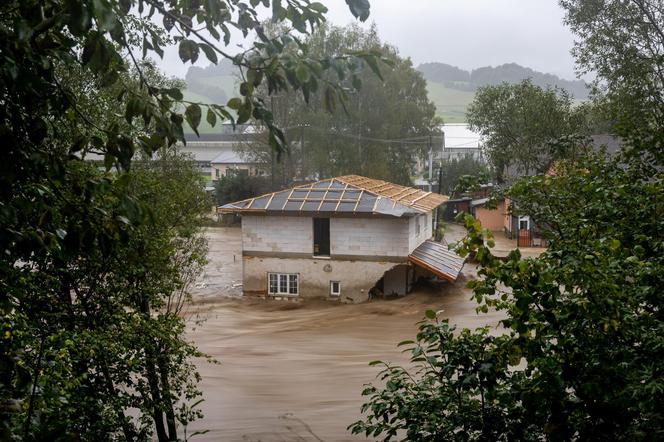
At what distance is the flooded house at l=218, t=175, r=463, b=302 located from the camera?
29719 mm

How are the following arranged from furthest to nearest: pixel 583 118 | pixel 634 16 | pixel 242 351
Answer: pixel 583 118 < pixel 242 351 < pixel 634 16

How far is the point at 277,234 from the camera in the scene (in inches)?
1220

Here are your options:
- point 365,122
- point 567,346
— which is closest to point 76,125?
point 567,346

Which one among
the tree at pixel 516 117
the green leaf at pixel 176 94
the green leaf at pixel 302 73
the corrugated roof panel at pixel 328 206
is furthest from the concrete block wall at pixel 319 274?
the green leaf at pixel 302 73


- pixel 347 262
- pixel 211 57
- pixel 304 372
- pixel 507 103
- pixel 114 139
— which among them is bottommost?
pixel 304 372

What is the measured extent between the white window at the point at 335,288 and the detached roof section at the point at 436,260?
360 centimetres

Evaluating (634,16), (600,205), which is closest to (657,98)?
(634,16)

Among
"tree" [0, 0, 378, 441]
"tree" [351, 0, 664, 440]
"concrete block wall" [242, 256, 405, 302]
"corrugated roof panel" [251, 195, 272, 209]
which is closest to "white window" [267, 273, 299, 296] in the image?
"concrete block wall" [242, 256, 405, 302]

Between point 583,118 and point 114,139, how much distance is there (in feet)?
85.8

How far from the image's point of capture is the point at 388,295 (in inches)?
1214

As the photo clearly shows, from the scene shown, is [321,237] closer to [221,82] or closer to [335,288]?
[335,288]

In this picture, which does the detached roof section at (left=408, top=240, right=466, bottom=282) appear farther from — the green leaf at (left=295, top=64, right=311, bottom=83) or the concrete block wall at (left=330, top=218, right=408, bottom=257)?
the green leaf at (left=295, top=64, right=311, bottom=83)

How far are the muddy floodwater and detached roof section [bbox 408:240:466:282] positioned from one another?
1192 mm

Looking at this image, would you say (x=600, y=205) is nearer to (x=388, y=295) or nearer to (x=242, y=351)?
(x=242, y=351)
